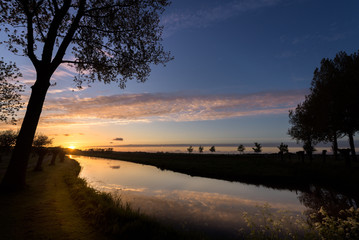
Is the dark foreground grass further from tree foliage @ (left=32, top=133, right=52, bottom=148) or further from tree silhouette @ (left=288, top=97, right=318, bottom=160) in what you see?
tree foliage @ (left=32, top=133, right=52, bottom=148)

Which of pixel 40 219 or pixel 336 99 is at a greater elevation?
pixel 336 99

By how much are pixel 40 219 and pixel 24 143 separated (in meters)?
5.71

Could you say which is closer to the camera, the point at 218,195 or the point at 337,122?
the point at 218,195

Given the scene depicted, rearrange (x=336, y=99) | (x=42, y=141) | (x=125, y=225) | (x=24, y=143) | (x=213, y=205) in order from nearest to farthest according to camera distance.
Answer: (x=125, y=225) → (x=24, y=143) → (x=213, y=205) → (x=336, y=99) → (x=42, y=141)

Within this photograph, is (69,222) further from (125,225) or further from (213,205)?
(213,205)

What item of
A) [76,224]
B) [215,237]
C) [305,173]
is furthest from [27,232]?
[305,173]

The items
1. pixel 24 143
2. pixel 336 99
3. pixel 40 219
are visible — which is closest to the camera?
pixel 40 219

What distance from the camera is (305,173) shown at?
1056 inches

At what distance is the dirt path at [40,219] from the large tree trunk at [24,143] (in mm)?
871

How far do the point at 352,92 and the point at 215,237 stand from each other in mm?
31761

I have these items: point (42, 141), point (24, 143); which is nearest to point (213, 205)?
point (24, 143)

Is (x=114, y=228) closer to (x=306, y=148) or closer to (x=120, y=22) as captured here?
(x=120, y=22)

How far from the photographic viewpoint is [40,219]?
8445 mm

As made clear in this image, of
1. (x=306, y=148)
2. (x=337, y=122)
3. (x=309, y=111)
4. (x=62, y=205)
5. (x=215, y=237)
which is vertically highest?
(x=309, y=111)
